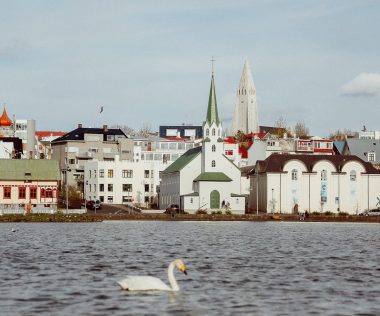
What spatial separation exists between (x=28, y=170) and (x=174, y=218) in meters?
23.1

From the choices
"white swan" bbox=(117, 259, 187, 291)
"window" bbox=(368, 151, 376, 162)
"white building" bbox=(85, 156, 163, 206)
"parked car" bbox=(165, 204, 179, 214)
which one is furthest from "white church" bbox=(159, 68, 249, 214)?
"white swan" bbox=(117, 259, 187, 291)

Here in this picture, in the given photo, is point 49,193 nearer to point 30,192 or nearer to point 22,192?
point 30,192

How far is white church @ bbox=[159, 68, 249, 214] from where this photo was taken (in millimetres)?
164625

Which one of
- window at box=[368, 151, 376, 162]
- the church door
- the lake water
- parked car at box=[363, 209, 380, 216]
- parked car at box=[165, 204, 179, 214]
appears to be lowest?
the lake water

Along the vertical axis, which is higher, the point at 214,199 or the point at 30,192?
the point at 30,192

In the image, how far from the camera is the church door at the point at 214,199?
542 feet

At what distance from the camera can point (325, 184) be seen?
6575 inches

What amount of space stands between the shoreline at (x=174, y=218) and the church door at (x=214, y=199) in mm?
9115

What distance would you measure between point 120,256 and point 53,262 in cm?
731

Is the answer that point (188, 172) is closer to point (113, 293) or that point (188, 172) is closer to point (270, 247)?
point (270, 247)

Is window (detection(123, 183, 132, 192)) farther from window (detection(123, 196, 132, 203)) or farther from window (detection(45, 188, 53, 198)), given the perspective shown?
window (detection(45, 188, 53, 198))

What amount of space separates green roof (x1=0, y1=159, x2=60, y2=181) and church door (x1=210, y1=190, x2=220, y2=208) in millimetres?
25264

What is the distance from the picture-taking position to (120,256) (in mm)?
66688

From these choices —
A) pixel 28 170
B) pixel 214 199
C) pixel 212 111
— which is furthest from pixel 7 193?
pixel 212 111
